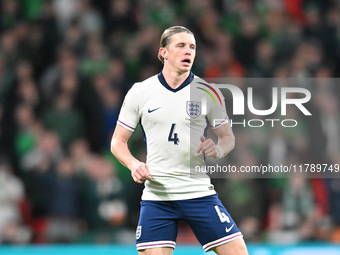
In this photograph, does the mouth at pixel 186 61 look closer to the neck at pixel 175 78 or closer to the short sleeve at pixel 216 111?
the neck at pixel 175 78

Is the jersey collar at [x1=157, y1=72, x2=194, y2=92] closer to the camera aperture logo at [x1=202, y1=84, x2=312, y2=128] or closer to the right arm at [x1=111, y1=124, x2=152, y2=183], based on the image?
the right arm at [x1=111, y1=124, x2=152, y2=183]

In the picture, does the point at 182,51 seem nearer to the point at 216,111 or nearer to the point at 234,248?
the point at 216,111

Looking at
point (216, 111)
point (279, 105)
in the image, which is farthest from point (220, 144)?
Answer: point (279, 105)

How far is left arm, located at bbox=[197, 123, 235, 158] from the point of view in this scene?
17.1 ft

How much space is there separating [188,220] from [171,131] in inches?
26.2

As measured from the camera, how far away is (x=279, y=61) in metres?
11.1

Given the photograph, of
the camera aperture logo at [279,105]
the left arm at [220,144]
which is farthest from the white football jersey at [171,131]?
the camera aperture logo at [279,105]

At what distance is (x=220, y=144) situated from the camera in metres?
5.47

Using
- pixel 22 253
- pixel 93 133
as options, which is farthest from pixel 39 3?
pixel 22 253

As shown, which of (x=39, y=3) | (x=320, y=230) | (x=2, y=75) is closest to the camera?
(x=320, y=230)

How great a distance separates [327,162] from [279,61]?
79.7 inches

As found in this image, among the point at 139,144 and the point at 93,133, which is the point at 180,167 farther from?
the point at 93,133

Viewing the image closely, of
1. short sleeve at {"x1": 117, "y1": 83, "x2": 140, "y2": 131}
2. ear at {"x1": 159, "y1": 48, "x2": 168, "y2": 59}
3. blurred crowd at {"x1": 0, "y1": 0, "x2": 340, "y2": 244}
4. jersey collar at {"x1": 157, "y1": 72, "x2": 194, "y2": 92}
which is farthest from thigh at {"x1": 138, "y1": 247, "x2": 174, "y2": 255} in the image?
blurred crowd at {"x1": 0, "y1": 0, "x2": 340, "y2": 244}

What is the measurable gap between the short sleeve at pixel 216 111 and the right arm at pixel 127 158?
0.62m
